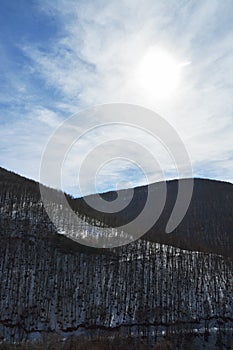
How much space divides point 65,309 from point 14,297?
3.61 meters

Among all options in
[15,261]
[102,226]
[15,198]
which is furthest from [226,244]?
[15,261]

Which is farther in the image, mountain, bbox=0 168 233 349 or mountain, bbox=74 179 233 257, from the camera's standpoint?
mountain, bbox=74 179 233 257

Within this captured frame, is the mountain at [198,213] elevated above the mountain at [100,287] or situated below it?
above

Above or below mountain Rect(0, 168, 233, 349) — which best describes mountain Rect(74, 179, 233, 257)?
above

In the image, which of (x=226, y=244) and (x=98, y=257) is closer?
(x=98, y=257)

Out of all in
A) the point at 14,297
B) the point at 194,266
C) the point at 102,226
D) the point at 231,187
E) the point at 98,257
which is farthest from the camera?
the point at 231,187

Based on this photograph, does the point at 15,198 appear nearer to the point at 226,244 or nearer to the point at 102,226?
the point at 102,226

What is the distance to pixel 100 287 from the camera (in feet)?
92.1

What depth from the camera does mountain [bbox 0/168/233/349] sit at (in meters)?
23.6

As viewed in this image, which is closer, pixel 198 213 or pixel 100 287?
pixel 100 287

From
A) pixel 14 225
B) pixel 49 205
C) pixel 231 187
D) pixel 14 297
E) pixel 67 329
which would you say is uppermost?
pixel 231 187

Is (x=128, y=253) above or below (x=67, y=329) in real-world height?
above

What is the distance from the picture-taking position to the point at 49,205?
1730 inches

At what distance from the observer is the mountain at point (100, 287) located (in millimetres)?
23562
